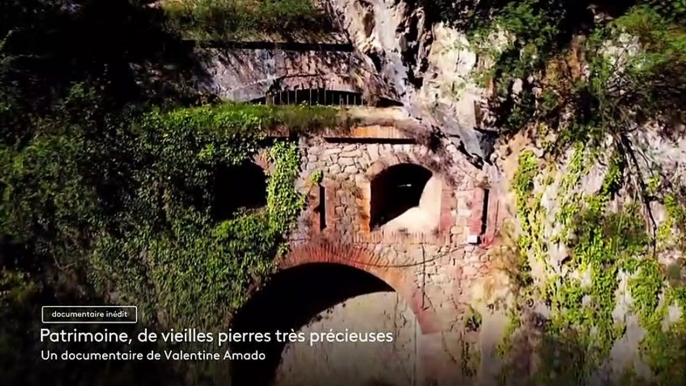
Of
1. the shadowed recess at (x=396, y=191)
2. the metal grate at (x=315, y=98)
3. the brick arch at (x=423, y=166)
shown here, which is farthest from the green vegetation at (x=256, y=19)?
the shadowed recess at (x=396, y=191)

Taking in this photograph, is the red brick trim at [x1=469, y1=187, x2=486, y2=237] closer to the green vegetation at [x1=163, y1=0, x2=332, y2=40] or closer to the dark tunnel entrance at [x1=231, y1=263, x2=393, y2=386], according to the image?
the dark tunnel entrance at [x1=231, y1=263, x2=393, y2=386]

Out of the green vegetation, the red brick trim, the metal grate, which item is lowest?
the red brick trim

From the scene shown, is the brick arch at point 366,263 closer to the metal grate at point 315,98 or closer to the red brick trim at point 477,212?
the red brick trim at point 477,212

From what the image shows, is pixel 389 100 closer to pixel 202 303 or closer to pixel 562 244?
pixel 562 244

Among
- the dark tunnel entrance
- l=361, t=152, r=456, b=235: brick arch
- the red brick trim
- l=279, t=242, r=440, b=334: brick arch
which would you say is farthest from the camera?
the dark tunnel entrance

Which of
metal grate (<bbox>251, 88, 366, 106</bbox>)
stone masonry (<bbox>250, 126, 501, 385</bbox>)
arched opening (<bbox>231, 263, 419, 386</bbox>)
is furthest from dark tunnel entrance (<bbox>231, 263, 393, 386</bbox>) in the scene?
metal grate (<bbox>251, 88, 366, 106</bbox>)

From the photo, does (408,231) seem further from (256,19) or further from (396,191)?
(256,19)
